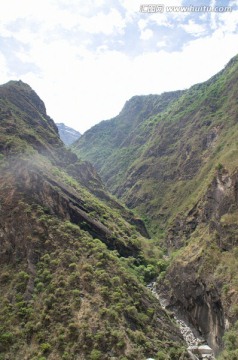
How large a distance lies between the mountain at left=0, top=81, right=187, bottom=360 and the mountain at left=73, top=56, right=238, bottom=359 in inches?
297

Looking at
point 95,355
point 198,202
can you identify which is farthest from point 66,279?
point 198,202

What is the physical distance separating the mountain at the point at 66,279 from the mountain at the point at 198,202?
755 cm

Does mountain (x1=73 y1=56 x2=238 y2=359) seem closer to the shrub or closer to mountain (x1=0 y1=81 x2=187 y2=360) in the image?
mountain (x1=0 y1=81 x2=187 y2=360)

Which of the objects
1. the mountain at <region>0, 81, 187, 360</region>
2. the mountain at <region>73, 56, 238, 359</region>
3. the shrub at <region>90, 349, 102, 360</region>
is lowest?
the shrub at <region>90, 349, 102, 360</region>

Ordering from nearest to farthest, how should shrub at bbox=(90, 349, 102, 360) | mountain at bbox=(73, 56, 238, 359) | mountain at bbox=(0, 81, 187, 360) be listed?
shrub at bbox=(90, 349, 102, 360), mountain at bbox=(0, 81, 187, 360), mountain at bbox=(73, 56, 238, 359)

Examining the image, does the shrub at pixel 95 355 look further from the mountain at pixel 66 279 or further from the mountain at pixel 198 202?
the mountain at pixel 198 202

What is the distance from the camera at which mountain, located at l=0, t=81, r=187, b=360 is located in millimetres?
47469

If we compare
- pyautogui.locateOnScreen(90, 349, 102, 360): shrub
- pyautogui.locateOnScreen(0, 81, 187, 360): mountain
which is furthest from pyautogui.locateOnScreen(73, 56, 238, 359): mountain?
pyautogui.locateOnScreen(90, 349, 102, 360): shrub

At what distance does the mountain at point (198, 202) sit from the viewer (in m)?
59.3

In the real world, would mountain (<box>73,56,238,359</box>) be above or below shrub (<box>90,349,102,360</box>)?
above

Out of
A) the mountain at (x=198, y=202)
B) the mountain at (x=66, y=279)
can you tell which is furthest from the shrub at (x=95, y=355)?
the mountain at (x=198, y=202)

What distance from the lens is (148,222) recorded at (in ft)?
444

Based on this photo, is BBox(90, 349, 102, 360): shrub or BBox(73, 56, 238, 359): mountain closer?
BBox(90, 349, 102, 360): shrub

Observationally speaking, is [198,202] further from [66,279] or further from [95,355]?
[95,355]
